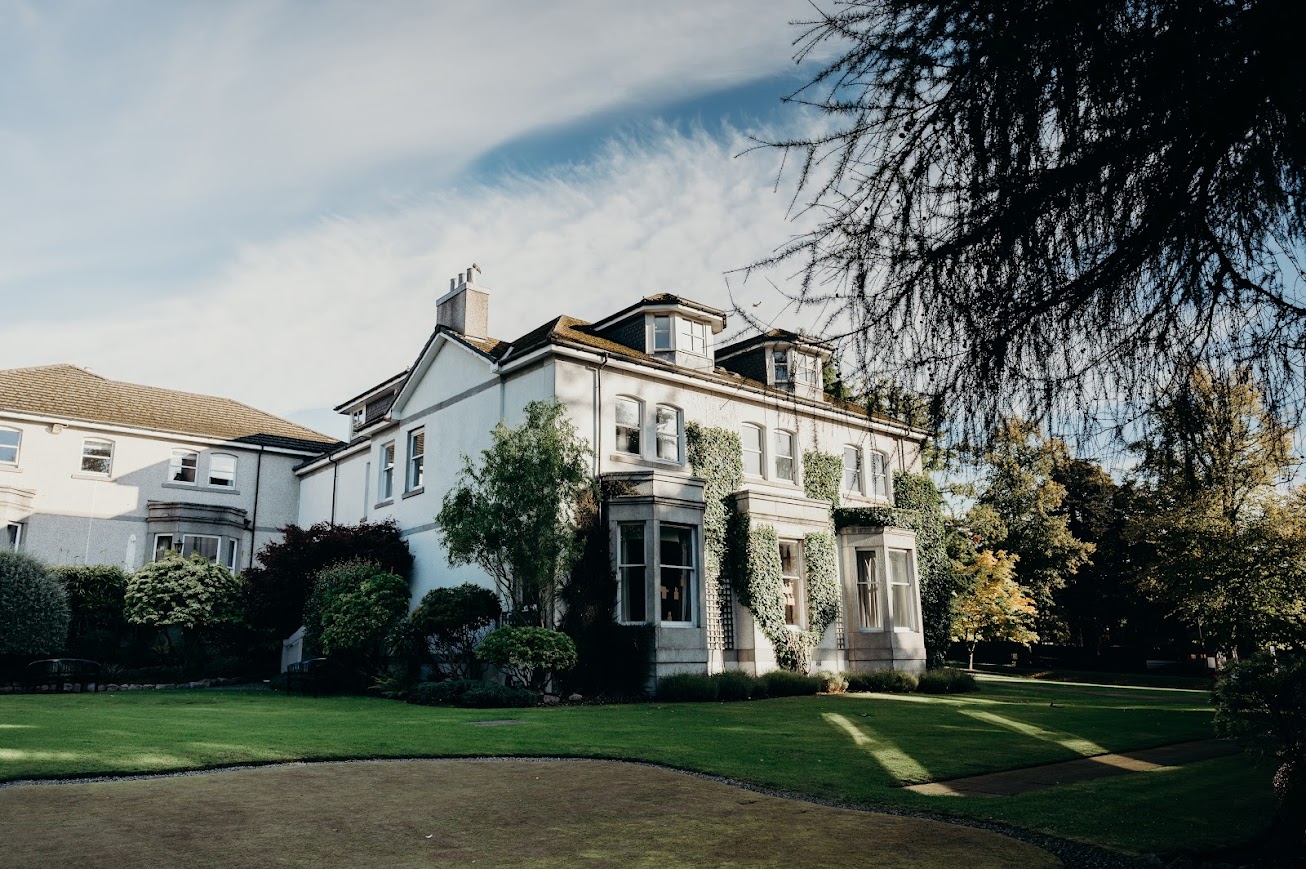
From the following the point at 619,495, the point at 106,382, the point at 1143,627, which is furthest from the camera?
the point at 1143,627

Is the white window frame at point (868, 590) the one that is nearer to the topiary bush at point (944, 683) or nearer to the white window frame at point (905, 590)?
the white window frame at point (905, 590)

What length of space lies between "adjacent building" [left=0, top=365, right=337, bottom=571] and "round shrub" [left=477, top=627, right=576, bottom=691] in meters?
17.9

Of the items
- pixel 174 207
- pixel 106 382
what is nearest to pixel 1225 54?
pixel 174 207

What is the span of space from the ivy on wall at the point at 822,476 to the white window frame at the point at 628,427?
18.5 feet

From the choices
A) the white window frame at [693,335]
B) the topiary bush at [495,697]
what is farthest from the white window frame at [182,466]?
the topiary bush at [495,697]

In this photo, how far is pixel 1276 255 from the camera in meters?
4.20

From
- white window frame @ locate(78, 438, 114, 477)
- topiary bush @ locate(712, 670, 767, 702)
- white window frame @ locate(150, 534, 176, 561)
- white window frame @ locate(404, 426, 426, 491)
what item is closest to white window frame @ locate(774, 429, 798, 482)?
topiary bush @ locate(712, 670, 767, 702)

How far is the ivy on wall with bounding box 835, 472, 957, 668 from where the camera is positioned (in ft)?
89.6

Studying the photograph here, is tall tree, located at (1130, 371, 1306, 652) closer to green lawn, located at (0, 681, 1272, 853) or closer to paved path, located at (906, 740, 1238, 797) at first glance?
paved path, located at (906, 740, 1238, 797)

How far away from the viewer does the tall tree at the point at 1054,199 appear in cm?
385

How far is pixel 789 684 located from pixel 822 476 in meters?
7.90

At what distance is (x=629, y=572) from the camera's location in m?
21.3

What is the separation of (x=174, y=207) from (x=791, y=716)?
12.5 metres

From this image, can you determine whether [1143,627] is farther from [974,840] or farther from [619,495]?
[974,840]
